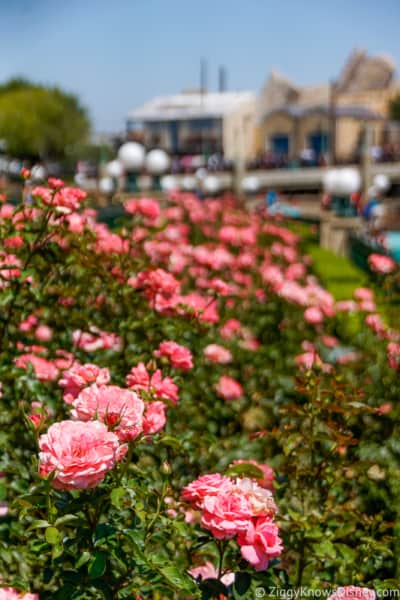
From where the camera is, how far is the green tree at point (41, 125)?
1677 inches

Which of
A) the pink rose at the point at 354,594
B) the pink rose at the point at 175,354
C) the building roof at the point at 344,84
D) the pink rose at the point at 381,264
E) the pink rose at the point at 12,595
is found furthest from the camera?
the building roof at the point at 344,84

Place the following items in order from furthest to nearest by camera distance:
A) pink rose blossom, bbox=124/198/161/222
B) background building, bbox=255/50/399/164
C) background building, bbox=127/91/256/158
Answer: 1. background building, bbox=127/91/256/158
2. background building, bbox=255/50/399/164
3. pink rose blossom, bbox=124/198/161/222

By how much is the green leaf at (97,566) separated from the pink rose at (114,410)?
22cm

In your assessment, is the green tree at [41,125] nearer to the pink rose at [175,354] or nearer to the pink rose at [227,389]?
the pink rose at [227,389]

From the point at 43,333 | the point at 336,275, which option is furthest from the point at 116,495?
the point at 336,275

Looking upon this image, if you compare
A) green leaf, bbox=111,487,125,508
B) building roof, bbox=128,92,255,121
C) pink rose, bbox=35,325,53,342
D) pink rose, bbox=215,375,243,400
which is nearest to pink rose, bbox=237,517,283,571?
green leaf, bbox=111,487,125,508

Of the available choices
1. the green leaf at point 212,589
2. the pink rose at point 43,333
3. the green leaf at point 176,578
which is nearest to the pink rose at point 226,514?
the green leaf at point 176,578

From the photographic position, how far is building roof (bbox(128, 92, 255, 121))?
4278cm

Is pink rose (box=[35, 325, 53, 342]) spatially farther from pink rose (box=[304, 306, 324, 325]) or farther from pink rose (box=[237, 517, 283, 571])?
pink rose (box=[237, 517, 283, 571])

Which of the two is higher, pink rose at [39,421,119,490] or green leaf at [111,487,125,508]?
pink rose at [39,421,119,490]

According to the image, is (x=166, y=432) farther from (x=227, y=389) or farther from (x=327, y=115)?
(x=327, y=115)

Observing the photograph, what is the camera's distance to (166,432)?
Result: 2254 mm

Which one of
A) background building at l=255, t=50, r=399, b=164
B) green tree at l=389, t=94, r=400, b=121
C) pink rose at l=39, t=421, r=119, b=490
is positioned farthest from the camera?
green tree at l=389, t=94, r=400, b=121

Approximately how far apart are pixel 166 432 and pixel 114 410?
852 mm
